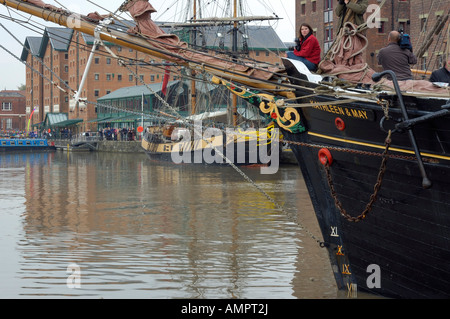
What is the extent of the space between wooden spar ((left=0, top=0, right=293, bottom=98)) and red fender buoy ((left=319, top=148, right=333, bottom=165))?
41.6 inches

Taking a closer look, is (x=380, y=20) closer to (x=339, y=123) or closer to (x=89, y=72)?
(x=339, y=123)

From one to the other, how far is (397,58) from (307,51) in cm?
144

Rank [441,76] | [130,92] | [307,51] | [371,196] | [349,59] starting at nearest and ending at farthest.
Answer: [371,196]
[441,76]
[349,59]
[307,51]
[130,92]

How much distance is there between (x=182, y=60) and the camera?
42.8 ft

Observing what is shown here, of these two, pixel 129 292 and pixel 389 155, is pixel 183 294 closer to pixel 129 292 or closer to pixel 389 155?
pixel 129 292

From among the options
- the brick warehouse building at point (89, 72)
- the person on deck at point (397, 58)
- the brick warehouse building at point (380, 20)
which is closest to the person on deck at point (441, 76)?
the person on deck at point (397, 58)

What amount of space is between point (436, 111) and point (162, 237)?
A: 9952 millimetres

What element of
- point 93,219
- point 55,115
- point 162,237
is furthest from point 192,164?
point 55,115

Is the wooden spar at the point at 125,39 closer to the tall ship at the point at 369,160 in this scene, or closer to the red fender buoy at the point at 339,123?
the tall ship at the point at 369,160

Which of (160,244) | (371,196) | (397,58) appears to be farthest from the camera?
(160,244)

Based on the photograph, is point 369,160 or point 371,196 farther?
point 369,160

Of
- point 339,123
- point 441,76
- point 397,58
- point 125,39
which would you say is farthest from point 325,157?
point 125,39

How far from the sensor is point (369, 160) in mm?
10570

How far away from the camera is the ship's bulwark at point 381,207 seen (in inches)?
389
